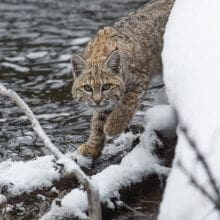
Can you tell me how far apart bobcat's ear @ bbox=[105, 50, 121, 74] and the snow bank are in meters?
0.54

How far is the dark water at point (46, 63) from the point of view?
6777 millimetres

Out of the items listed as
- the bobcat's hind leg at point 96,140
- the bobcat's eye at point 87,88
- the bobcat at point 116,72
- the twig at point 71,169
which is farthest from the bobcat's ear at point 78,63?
the twig at point 71,169

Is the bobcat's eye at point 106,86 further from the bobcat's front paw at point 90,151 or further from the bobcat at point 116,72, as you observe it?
the bobcat's front paw at point 90,151

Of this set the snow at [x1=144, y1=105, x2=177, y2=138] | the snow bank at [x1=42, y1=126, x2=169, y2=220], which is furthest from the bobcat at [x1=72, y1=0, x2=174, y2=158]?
the snow bank at [x1=42, y1=126, x2=169, y2=220]

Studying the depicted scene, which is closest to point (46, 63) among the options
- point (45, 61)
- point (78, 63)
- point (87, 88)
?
point (45, 61)

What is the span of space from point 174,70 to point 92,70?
3.31 feet

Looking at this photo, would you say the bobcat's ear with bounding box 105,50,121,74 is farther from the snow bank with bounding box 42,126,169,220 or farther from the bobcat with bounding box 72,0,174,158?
the snow bank with bounding box 42,126,169,220

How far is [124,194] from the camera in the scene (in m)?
5.04

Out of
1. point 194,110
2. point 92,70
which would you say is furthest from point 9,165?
point 194,110

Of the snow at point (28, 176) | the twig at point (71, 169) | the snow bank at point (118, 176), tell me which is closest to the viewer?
the twig at point (71, 169)

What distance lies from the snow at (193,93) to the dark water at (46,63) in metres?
1.02

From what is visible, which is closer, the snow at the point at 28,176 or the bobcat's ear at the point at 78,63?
the snow at the point at 28,176

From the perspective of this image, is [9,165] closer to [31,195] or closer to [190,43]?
[31,195]

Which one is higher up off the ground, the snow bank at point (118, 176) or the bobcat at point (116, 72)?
the bobcat at point (116, 72)
